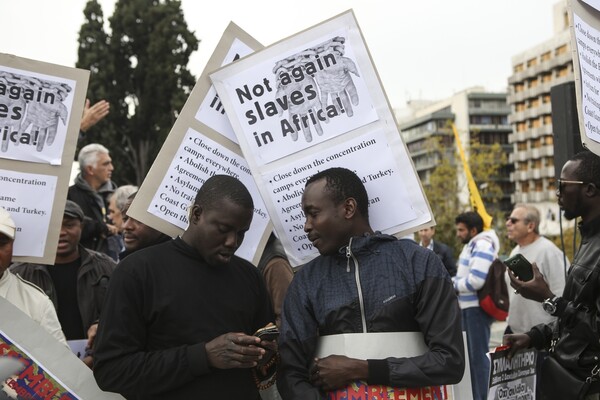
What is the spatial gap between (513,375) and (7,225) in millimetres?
2554

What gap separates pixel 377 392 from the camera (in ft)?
9.77

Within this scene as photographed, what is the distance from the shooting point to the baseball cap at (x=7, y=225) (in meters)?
→ 3.49

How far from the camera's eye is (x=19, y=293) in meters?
3.63

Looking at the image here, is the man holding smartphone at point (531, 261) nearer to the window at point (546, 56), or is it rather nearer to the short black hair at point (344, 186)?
the short black hair at point (344, 186)

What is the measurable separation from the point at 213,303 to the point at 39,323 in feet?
3.31

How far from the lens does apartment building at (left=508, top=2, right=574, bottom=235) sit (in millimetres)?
84562

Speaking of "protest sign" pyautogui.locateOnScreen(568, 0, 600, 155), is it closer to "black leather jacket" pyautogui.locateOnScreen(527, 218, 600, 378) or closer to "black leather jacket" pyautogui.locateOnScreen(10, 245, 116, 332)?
"black leather jacket" pyautogui.locateOnScreen(527, 218, 600, 378)

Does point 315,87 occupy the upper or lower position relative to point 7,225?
lower

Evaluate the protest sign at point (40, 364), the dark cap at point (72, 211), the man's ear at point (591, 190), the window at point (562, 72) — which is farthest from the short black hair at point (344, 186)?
the window at point (562, 72)

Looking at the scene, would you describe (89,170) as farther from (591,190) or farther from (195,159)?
(591,190)

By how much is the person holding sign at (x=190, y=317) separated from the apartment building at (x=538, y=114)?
81.2 meters

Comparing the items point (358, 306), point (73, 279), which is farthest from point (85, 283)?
point (358, 306)

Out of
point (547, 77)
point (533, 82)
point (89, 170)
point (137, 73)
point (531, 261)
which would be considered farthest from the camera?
point (533, 82)

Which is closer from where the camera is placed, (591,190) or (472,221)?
(591,190)
